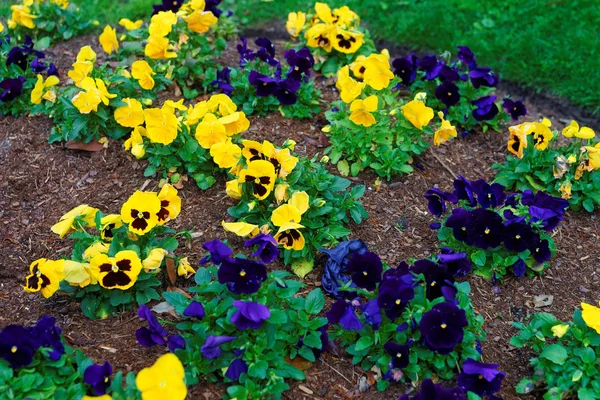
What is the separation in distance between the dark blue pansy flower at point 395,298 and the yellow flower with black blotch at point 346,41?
282 cm

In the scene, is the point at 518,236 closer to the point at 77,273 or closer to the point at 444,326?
the point at 444,326

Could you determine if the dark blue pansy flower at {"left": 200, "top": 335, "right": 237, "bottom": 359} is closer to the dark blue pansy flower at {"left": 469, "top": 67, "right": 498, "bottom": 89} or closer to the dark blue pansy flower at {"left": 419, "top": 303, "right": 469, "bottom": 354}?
the dark blue pansy flower at {"left": 419, "top": 303, "right": 469, "bottom": 354}

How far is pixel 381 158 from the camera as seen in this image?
15.0ft

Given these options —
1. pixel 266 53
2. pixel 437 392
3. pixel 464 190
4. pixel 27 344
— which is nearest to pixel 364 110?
pixel 464 190

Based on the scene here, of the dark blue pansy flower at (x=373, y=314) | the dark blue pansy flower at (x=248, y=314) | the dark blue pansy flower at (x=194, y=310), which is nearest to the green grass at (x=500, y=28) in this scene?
the dark blue pansy flower at (x=373, y=314)

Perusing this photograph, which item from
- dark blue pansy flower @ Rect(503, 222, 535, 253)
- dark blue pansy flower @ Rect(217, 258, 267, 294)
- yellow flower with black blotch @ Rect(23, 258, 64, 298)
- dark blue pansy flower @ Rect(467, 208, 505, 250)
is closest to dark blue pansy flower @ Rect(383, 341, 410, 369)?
dark blue pansy flower @ Rect(217, 258, 267, 294)

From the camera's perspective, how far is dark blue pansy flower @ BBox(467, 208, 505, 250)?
12.4 feet

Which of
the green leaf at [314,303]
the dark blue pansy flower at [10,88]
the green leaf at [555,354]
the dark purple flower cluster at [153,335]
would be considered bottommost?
the dark blue pansy flower at [10,88]

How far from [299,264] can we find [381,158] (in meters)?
1.10

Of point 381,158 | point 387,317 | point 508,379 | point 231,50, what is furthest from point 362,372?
point 231,50

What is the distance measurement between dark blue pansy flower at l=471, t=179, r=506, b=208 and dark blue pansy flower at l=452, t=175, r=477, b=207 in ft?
0.11

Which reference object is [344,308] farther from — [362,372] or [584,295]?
[584,295]

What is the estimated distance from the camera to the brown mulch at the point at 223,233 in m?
3.39

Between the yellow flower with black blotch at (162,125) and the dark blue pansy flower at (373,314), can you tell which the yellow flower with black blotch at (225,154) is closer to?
the yellow flower with black blotch at (162,125)
